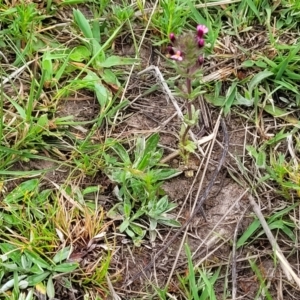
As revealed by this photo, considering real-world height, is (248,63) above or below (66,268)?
above

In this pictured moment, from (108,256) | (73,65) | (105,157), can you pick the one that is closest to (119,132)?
(105,157)

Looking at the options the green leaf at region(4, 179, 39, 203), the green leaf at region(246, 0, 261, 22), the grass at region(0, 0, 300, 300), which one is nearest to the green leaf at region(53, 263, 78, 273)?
the grass at region(0, 0, 300, 300)

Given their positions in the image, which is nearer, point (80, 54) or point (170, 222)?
point (170, 222)

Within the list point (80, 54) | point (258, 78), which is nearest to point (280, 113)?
point (258, 78)

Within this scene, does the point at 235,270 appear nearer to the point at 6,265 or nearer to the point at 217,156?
the point at 217,156

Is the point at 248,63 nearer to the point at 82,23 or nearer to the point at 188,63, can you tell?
the point at 188,63

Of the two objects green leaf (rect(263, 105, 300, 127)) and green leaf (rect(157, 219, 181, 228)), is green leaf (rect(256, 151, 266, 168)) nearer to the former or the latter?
green leaf (rect(263, 105, 300, 127))

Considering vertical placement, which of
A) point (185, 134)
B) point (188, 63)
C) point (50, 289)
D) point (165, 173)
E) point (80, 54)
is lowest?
point (50, 289)
